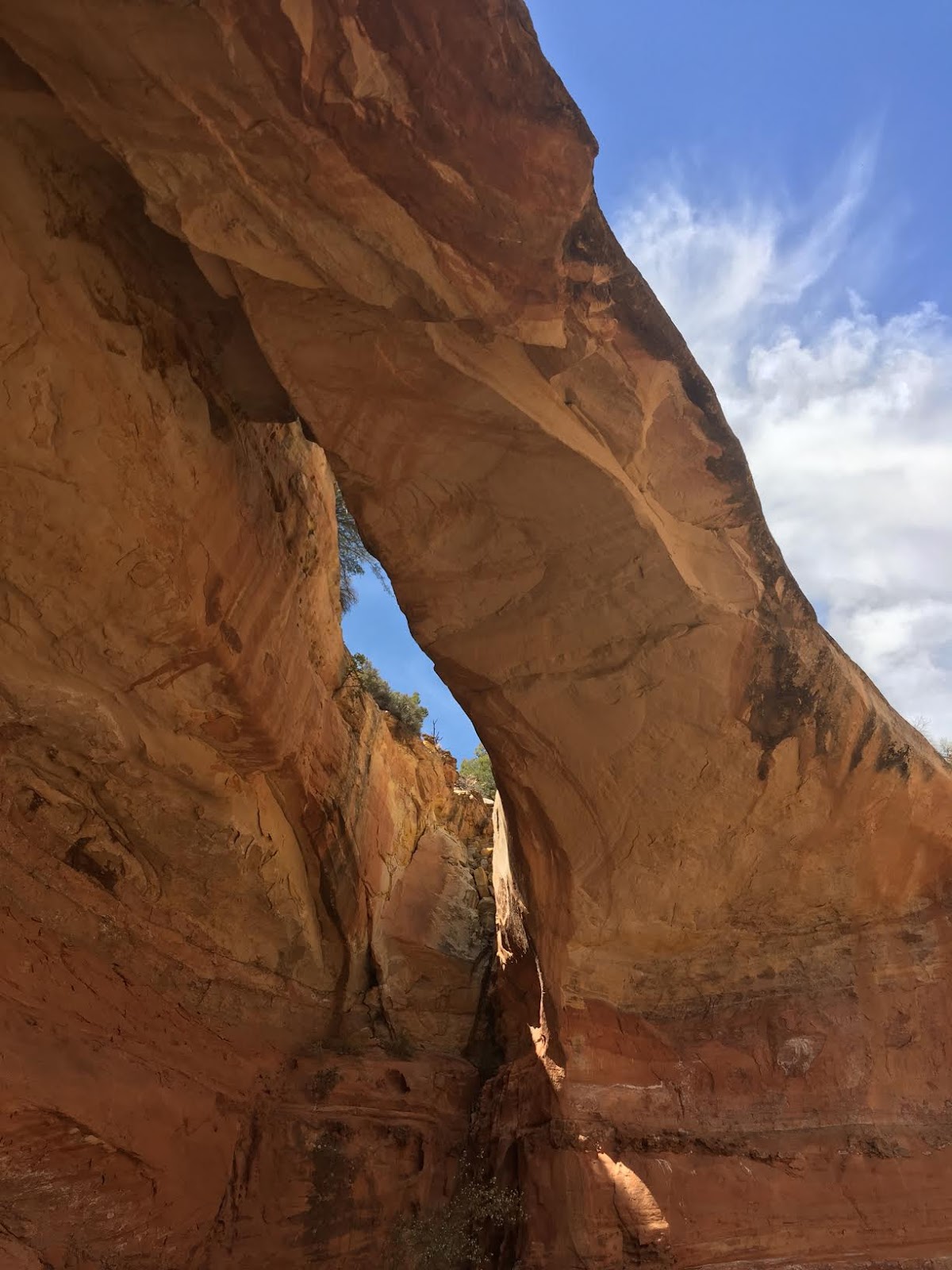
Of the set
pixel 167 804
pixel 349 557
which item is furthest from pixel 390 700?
pixel 167 804

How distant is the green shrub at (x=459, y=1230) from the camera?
7.61m

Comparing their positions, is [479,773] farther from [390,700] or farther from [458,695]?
[458,695]

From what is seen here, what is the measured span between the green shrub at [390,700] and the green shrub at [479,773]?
3.95m

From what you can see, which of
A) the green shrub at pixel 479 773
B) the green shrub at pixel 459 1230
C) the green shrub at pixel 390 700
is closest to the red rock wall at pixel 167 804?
the green shrub at pixel 459 1230

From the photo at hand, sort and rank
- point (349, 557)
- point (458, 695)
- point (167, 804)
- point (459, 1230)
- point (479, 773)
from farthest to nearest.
Answer: 1. point (479, 773)
2. point (349, 557)
3. point (167, 804)
4. point (458, 695)
5. point (459, 1230)

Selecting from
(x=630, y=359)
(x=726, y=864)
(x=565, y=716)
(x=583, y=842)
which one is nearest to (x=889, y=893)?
(x=726, y=864)

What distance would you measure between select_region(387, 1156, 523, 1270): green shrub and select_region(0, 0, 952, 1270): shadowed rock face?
28cm

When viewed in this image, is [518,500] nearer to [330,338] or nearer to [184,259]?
[330,338]

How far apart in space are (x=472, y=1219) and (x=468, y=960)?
3535 millimetres

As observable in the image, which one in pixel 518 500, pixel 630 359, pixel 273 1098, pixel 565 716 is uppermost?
pixel 630 359

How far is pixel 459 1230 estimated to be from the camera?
782 cm

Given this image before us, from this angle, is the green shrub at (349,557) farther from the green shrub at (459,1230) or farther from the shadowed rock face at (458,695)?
Result: the green shrub at (459,1230)

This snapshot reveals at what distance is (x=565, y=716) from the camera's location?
766cm

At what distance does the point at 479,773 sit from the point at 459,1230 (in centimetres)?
1323
